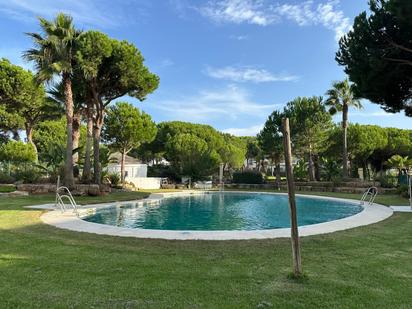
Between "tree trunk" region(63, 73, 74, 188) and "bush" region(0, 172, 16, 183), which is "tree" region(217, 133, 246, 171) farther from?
"tree trunk" region(63, 73, 74, 188)

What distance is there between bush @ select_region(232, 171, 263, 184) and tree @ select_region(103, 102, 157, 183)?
416 inches

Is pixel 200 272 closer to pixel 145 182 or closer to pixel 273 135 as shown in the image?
pixel 145 182

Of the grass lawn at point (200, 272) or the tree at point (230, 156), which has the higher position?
the tree at point (230, 156)

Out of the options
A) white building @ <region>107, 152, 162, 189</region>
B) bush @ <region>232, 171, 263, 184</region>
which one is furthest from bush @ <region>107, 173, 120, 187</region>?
bush @ <region>232, 171, 263, 184</region>

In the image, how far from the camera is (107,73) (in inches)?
874

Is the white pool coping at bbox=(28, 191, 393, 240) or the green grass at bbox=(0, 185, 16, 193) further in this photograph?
the green grass at bbox=(0, 185, 16, 193)

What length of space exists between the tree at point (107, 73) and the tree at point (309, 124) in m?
15.8

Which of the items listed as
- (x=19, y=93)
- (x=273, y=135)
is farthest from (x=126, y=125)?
(x=273, y=135)

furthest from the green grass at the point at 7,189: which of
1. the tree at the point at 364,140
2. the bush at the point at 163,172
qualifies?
the tree at the point at 364,140

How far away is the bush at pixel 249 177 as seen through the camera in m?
35.4

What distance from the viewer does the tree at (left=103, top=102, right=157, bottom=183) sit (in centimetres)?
3131

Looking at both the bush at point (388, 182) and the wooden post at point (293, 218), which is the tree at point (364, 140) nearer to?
the bush at point (388, 182)

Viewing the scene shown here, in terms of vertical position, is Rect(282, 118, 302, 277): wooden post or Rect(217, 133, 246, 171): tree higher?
Rect(217, 133, 246, 171): tree

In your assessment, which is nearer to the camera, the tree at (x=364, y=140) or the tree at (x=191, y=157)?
the tree at (x=191, y=157)
